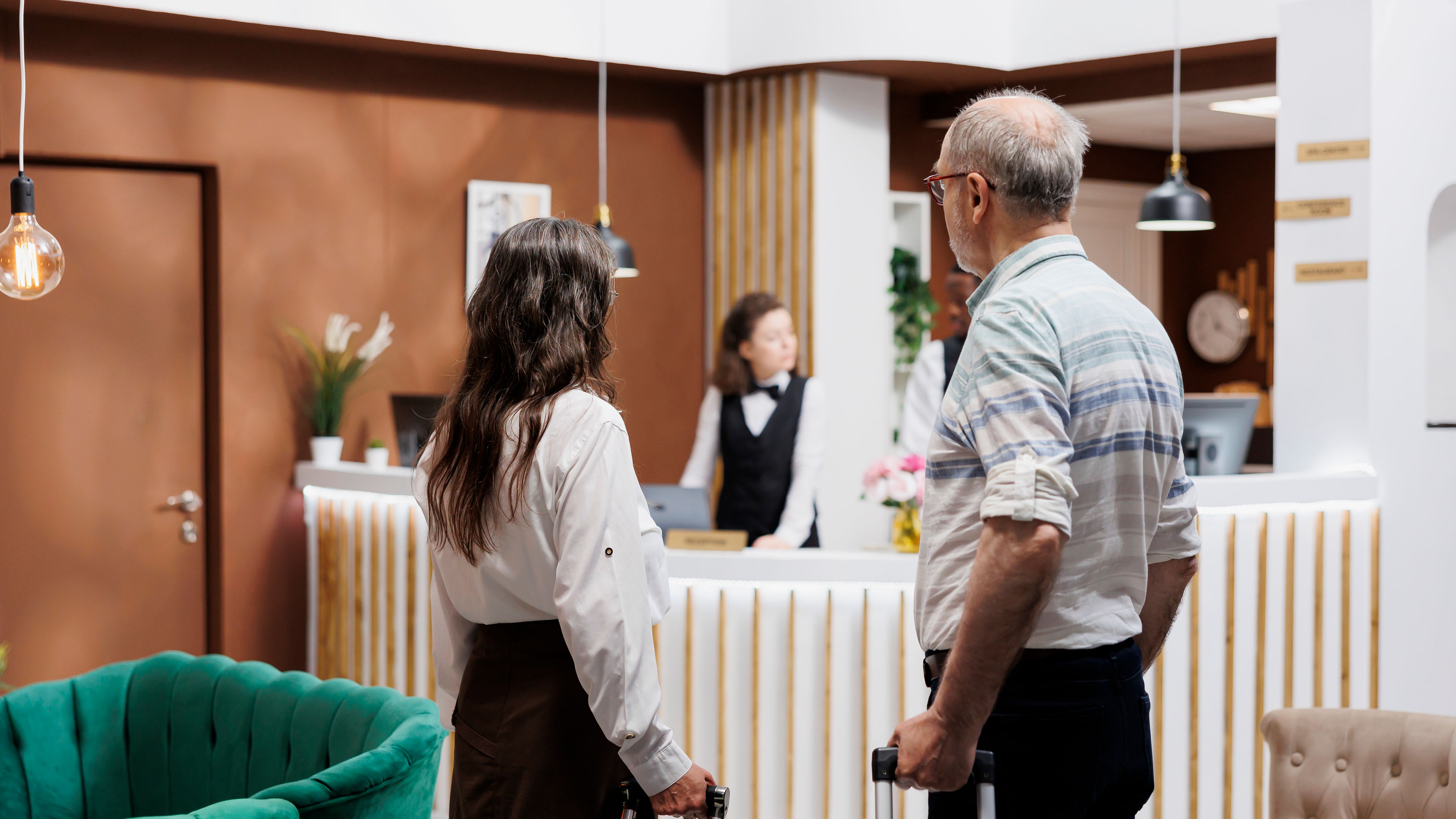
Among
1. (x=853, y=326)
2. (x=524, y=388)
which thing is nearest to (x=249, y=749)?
(x=524, y=388)

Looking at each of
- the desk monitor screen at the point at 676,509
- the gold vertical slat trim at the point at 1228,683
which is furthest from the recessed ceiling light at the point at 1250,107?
the desk monitor screen at the point at 676,509

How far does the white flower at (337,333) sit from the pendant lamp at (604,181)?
1.13 metres

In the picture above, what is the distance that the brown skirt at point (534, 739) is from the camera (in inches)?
82.1

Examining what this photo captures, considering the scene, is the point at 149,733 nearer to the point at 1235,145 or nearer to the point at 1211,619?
the point at 1211,619

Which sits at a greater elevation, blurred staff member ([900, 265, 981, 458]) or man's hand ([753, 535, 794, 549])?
blurred staff member ([900, 265, 981, 458])

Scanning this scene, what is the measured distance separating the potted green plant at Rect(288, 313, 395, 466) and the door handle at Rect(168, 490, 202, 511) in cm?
48

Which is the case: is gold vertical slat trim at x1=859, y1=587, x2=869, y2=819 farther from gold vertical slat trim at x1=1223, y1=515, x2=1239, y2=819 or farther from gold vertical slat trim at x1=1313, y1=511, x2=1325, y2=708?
gold vertical slat trim at x1=1313, y1=511, x2=1325, y2=708

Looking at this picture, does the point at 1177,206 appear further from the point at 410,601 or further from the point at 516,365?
the point at 516,365

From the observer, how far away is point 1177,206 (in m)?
5.25

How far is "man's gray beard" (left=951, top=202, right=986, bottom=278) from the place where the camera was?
1908 millimetres

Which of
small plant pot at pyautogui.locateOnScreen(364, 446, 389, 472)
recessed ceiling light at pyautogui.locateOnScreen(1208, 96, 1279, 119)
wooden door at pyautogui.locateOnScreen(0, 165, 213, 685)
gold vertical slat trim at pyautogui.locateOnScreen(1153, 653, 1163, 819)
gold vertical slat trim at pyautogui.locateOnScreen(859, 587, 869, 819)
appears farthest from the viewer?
recessed ceiling light at pyautogui.locateOnScreen(1208, 96, 1279, 119)

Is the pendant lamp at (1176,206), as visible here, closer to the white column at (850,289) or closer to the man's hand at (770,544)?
the white column at (850,289)

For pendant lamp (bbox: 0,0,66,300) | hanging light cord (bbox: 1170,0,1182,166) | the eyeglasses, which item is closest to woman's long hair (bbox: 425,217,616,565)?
the eyeglasses

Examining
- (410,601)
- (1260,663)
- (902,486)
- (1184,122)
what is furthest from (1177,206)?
(410,601)
